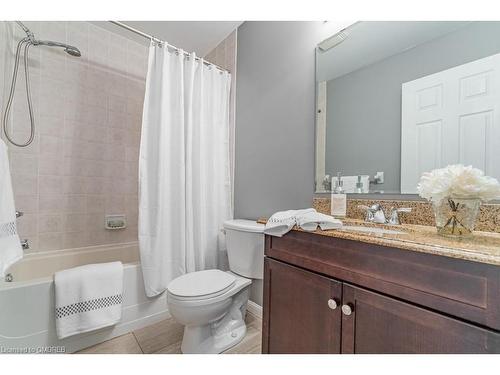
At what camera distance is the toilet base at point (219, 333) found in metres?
1.27

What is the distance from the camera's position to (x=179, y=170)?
163 centimetres

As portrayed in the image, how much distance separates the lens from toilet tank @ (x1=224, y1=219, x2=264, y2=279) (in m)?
1.43

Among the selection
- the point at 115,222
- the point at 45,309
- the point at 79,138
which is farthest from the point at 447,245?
the point at 79,138

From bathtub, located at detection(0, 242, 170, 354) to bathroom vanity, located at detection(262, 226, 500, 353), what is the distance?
39.0 inches

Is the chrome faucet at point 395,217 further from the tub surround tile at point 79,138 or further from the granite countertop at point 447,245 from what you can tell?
the tub surround tile at point 79,138

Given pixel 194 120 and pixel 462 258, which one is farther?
pixel 194 120

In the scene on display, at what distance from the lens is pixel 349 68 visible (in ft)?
4.22

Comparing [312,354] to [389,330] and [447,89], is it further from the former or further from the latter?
[447,89]

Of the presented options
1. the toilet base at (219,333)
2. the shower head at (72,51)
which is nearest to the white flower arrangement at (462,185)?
the toilet base at (219,333)

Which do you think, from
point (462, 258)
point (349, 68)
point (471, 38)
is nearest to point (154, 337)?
point (462, 258)

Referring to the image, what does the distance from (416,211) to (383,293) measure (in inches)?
20.4

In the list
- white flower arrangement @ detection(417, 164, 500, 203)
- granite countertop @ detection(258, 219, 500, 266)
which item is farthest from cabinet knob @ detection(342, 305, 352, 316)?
white flower arrangement @ detection(417, 164, 500, 203)

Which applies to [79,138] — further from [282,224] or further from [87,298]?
[282,224]
